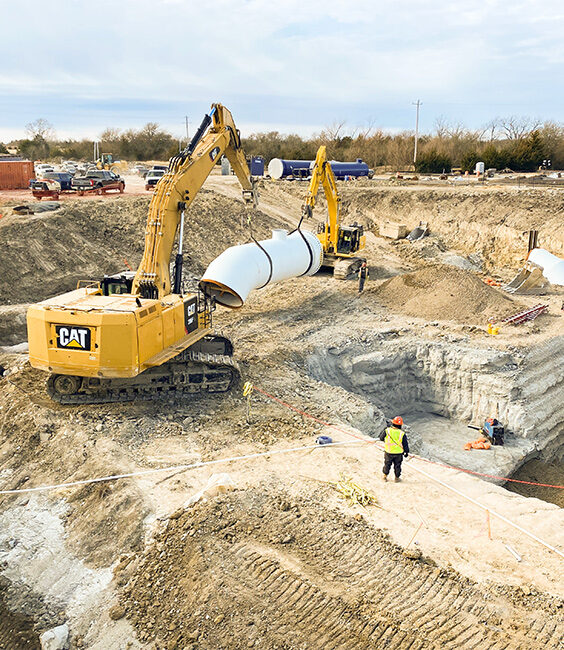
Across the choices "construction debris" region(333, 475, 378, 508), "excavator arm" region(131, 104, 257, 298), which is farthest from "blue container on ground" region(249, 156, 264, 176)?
"construction debris" region(333, 475, 378, 508)

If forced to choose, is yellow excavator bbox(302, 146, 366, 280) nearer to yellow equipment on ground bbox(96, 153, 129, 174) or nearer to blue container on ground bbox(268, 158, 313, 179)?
blue container on ground bbox(268, 158, 313, 179)

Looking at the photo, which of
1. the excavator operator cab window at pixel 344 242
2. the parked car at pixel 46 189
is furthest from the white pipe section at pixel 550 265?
the parked car at pixel 46 189

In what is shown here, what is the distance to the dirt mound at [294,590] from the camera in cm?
644

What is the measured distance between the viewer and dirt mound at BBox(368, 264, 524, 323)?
1819 cm

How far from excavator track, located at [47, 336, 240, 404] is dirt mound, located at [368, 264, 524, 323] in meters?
8.30

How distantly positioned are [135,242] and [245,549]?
742 inches

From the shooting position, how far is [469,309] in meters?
18.3

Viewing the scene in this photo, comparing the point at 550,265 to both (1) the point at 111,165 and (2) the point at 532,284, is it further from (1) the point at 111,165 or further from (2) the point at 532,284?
(1) the point at 111,165

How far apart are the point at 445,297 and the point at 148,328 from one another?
37.1ft

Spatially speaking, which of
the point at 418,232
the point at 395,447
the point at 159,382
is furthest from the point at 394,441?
the point at 418,232

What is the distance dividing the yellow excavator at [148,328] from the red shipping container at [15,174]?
2287 cm

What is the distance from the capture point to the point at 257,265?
51.4 ft

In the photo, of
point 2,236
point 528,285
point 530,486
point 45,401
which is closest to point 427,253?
point 528,285

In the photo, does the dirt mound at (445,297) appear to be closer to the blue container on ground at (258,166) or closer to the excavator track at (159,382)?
the excavator track at (159,382)
